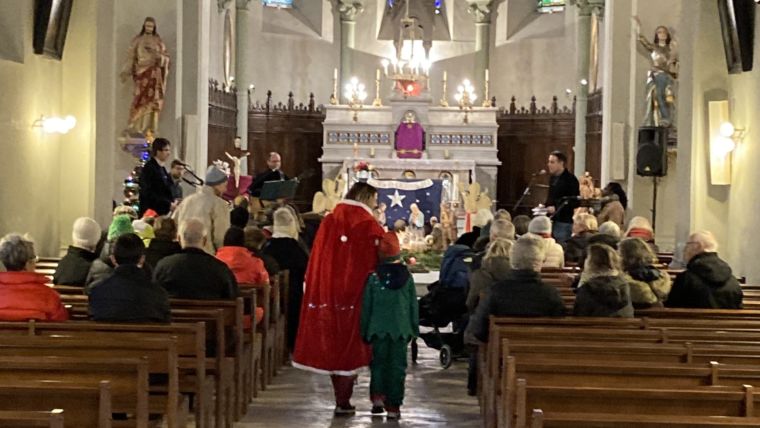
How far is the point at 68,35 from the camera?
1460 cm

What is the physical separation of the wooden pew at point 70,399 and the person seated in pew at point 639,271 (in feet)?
14.2

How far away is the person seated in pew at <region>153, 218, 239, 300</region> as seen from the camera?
816 cm

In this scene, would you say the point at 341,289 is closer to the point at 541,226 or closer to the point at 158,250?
the point at 158,250

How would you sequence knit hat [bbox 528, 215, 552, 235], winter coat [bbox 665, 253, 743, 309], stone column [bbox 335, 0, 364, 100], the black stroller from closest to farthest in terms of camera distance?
winter coat [bbox 665, 253, 743, 309] → knit hat [bbox 528, 215, 552, 235] → the black stroller → stone column [bbox 335, 0, 364, 100]

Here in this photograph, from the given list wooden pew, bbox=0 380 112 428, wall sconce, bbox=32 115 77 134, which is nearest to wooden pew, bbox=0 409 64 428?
wooden pew, bbox=0 380 112 428

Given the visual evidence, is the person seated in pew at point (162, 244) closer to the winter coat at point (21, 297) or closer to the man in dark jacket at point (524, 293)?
the winter coat at point (21, 297)

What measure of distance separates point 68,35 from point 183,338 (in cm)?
875

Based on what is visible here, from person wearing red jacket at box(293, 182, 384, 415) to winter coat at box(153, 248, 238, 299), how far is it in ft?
2.09

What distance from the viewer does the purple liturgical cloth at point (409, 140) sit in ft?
75.5

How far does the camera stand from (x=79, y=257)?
883 centimetres

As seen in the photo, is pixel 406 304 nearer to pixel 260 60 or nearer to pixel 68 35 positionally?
pixel 68 35

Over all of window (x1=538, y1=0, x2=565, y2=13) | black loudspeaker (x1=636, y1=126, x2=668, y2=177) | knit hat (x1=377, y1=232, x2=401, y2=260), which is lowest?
knit hat (x1=377, y1=232, x2=401, y2=260)

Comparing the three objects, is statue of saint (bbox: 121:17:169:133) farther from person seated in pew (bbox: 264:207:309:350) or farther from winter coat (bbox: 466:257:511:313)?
winter coat (bbox: 466:257:511:313)

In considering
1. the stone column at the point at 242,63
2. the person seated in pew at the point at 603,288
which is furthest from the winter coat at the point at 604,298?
the stone column at the point at 242,63
